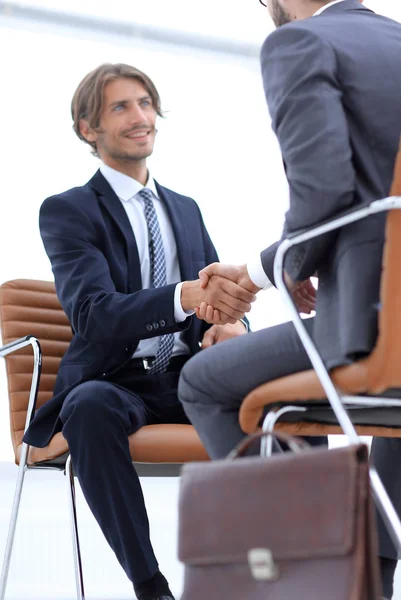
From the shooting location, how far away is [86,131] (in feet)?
9.55

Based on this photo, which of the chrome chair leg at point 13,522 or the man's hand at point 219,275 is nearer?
the man's hand at point 219,275

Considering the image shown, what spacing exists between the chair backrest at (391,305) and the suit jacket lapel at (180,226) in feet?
4.43

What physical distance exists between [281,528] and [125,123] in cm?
194

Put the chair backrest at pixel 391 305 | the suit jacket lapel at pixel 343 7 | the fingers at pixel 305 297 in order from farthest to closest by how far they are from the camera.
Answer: the fingers at pixel 305 297, the suit jacket lapel at pixel 343 7, the chair backrest at pixel 391 305

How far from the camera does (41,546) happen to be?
3.65 metres

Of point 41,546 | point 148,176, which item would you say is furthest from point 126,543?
point 41,546

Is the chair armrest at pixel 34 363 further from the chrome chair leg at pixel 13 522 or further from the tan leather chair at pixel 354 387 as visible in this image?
the tan leather chair at pixel 354 387

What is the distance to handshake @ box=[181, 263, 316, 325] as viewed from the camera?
2.09m

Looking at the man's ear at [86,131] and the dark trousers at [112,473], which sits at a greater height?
the man's ear at [86,131]

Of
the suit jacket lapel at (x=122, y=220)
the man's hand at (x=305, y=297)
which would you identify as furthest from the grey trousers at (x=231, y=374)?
the suit jacket lapel at (x=122, y=220)

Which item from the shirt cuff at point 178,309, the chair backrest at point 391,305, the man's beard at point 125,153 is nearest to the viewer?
the chair backrest at point 391,305

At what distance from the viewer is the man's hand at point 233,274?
6.79ft

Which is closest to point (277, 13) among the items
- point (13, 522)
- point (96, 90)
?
point (96, 90)

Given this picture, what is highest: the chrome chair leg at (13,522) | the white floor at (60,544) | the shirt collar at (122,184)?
the shirt collar at (122,184)
